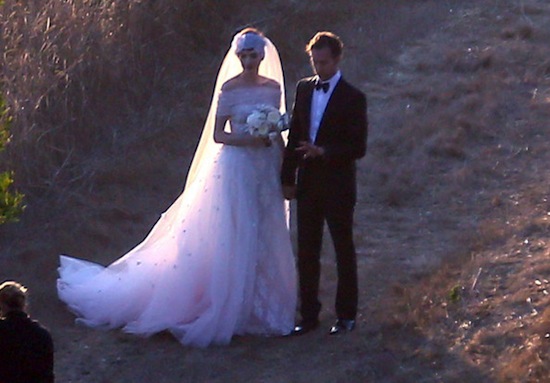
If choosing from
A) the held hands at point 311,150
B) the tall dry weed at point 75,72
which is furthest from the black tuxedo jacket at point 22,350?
the tall dry weed at point 75,72

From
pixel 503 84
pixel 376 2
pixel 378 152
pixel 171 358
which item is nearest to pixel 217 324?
pixel 171 358

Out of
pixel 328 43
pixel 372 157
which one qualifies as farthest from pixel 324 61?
pixel 372 157

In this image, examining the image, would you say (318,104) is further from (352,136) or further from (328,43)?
(328,43)

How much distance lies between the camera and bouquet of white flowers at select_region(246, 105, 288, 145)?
8039mm

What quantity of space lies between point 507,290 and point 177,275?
2.35m

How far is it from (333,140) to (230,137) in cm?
89

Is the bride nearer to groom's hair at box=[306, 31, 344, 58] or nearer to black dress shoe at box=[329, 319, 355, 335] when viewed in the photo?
black dress shoe at box=[329, 319, 355, 335]

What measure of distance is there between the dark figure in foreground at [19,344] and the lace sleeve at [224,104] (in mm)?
3083

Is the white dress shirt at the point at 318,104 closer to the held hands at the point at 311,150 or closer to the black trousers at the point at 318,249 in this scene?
the held hands at the point at 311,150

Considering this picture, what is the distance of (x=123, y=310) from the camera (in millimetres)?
8719

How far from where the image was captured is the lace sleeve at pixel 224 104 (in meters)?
8.17

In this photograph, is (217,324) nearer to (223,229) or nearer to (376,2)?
(223,229)

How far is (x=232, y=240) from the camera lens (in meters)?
8.38

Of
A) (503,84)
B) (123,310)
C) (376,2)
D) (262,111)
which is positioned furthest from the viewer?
(376,2)
